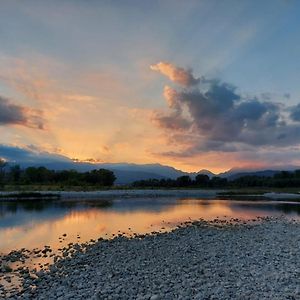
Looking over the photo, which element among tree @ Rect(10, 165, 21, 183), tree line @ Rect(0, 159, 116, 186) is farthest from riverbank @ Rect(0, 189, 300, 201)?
tree @ Rect(10, 165, 21, 183)

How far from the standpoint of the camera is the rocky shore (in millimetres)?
13117

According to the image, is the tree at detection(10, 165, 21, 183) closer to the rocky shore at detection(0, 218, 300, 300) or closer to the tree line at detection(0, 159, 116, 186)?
the tree line at detection(0, 159, 116, 186)

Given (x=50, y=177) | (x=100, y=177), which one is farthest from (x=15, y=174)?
(x=100, y=177)

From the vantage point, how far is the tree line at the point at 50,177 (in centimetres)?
16240

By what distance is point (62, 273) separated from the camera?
17.1 m

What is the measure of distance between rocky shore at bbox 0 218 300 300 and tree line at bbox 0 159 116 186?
142026 mm

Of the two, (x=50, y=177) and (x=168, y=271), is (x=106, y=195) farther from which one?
(x=168, y=271)

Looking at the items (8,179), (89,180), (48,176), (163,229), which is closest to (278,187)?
(89,180)

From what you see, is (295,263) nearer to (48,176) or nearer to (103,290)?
(103,290)

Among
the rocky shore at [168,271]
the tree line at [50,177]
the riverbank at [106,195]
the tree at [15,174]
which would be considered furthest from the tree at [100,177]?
the rocky shore at [168,271]

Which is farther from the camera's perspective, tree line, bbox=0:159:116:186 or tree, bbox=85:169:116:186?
tree, bbox=85:169:116:186

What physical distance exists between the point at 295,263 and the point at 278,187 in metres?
179

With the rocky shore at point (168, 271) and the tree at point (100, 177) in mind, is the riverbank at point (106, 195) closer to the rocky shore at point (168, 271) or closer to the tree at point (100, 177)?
the tree at point (100, 177)

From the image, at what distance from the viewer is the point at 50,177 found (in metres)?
174
